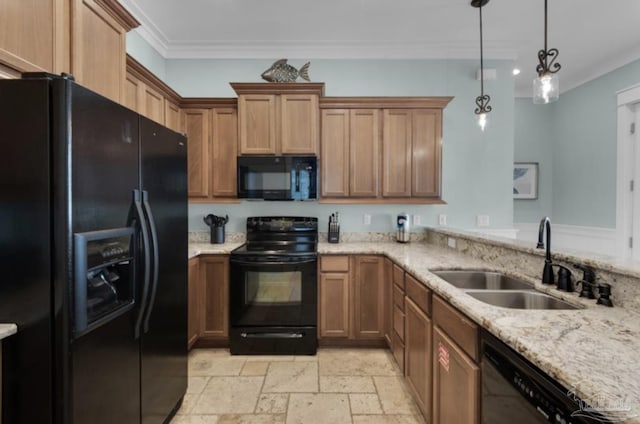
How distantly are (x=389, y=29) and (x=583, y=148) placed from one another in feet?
10.5

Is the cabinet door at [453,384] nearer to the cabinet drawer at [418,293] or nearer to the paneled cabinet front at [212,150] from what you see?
the cabinet drawer at [418,293]

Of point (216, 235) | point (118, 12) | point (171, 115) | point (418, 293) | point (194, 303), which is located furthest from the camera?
point (216, 235)

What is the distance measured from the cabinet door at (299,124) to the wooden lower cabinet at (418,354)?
1703mm

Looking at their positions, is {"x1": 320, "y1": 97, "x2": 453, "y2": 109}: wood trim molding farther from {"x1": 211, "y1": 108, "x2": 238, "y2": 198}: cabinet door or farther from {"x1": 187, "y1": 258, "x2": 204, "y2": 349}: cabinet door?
{"x1": 187, "y1": 258, "x2": 204, "y2": 349}: cabinet door

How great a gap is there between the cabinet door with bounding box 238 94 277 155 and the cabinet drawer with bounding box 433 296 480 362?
6.81 ft

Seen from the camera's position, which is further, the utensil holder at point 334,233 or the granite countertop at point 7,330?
the utensil holder at point 334,233

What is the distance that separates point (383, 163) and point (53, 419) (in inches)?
113

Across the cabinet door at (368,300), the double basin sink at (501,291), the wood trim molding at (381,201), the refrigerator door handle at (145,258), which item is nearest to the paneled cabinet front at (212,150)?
the wood trim molding at (381,201)

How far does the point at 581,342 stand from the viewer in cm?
93

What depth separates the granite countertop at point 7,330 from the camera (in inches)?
40.0

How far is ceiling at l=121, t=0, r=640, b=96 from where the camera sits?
2.68 m

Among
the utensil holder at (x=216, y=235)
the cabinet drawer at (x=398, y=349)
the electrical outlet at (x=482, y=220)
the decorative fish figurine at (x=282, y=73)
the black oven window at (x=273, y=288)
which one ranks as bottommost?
the cabinet drawer at (x=398, y=349)

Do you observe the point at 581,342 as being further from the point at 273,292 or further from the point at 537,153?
Answer: the point at 537,153

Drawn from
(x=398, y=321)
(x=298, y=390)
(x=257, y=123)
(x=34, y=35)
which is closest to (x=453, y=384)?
(x=398, y=321)
